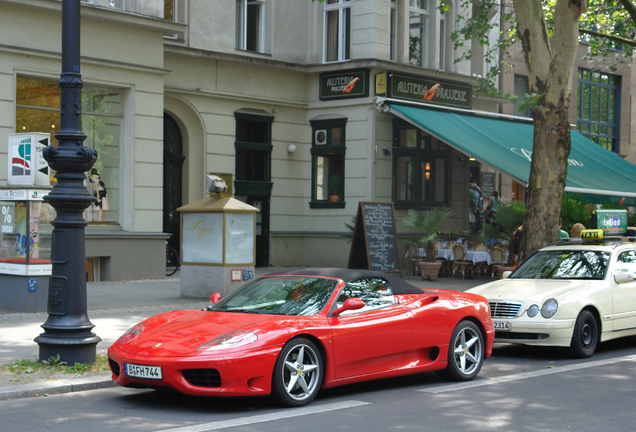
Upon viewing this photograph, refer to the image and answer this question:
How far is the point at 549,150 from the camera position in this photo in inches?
611

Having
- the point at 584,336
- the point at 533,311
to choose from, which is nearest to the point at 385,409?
the point at 533,311

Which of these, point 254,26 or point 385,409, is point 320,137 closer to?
point 254,26

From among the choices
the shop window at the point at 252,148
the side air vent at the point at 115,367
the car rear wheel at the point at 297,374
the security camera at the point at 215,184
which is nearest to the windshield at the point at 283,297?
the car rear wheel at the point at 297,374

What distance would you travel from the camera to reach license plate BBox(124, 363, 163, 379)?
6.74 metres

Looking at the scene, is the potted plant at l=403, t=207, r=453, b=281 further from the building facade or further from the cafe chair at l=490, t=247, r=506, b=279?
the building facade

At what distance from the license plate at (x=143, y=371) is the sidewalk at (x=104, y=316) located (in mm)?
1223

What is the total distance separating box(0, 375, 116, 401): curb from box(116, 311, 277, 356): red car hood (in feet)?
2.80

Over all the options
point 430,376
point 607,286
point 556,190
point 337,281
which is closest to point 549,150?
point 556,190

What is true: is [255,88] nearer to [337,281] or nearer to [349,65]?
[349,65]

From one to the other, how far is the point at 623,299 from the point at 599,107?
24886 mm

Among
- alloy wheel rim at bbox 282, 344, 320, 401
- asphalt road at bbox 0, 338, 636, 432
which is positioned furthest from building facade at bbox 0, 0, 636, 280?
alloy wheel rim at bbox 282, 344, 320, 401

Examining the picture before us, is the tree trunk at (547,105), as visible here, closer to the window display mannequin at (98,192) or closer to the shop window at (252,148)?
the shop window at (252,148)

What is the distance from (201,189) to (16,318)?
10.0 meters

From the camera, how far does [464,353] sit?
8.55 meters
